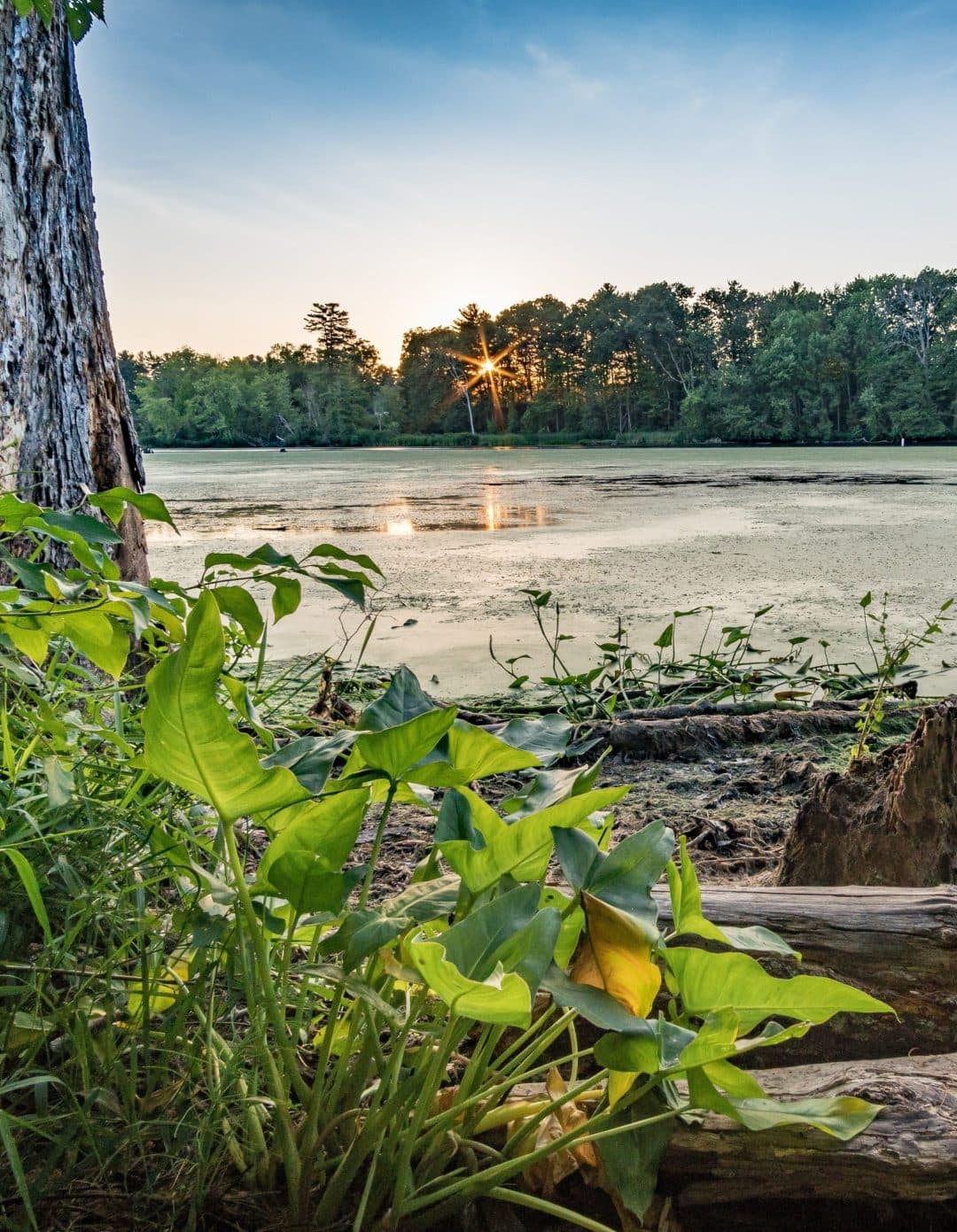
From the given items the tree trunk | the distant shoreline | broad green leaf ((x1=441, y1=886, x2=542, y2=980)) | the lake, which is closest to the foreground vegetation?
broad green leaf ((x1=441, y1=886, x2=542, y2=980))

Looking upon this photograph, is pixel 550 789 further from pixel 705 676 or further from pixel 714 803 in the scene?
pixel 705 676

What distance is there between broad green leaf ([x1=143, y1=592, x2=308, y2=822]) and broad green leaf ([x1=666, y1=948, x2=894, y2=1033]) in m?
0.25

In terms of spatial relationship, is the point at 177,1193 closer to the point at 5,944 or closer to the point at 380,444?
the point at 5,944

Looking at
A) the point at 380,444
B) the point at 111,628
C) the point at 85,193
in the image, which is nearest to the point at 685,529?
the point at 85,193

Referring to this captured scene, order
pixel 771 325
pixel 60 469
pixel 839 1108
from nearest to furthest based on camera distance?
pixel 839 1108
pixel 60 469
pixel 771 325

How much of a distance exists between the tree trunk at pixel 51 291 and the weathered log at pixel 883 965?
1.35 meters

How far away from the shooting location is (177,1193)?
555 millimetres

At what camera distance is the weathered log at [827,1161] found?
1.90 ft

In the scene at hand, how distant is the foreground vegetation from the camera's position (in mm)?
460

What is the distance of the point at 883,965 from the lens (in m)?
0.80

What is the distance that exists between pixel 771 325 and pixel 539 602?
35930mm

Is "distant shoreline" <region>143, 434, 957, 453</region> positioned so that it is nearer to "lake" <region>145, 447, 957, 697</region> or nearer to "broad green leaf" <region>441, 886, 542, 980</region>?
"lake" <region>145, 447, 957, 697</region>

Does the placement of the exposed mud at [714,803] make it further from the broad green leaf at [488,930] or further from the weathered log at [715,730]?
the broad green leaf at [488,930]

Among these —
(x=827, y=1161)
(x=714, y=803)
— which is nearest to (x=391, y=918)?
(x=827, y=1161)
